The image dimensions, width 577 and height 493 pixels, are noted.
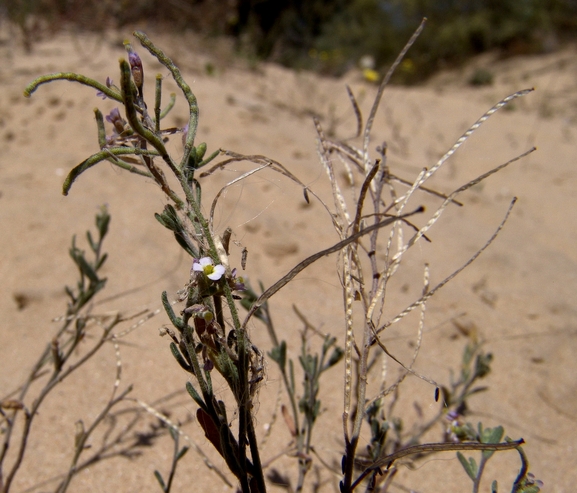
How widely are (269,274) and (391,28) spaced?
40.3ft

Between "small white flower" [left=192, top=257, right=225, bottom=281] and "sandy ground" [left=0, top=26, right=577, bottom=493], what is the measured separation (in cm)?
31

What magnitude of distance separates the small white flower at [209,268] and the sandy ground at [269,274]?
0.31m

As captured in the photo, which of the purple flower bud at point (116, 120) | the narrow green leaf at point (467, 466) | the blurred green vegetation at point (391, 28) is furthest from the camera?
the blurred green vegetation at point (391, 28)

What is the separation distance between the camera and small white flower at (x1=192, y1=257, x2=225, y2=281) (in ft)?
2.30

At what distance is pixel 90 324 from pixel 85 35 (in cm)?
486

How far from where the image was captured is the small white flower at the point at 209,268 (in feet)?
2.30

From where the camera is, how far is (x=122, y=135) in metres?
0.79

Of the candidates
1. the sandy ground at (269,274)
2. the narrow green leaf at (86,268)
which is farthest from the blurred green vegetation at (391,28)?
the narrow green leaf at (86,268)

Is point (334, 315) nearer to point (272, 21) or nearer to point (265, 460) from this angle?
point (265, 460)

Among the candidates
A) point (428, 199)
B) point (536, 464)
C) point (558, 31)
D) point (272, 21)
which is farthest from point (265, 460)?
point (558, 31)

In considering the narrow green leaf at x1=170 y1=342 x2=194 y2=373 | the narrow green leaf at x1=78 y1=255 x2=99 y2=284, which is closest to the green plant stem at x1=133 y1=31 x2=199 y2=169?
the narrow green leaf at x1=170 y1=342 x2=194 y2=373

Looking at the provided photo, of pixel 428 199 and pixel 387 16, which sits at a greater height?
pixel 387 16

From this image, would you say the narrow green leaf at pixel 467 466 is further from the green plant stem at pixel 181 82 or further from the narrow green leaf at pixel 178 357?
the green plant stem at pixel 181 82

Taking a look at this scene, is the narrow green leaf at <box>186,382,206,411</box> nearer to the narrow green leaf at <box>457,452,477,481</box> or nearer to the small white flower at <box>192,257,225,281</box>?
the small white flower at <box>192,257,225,281</box>
